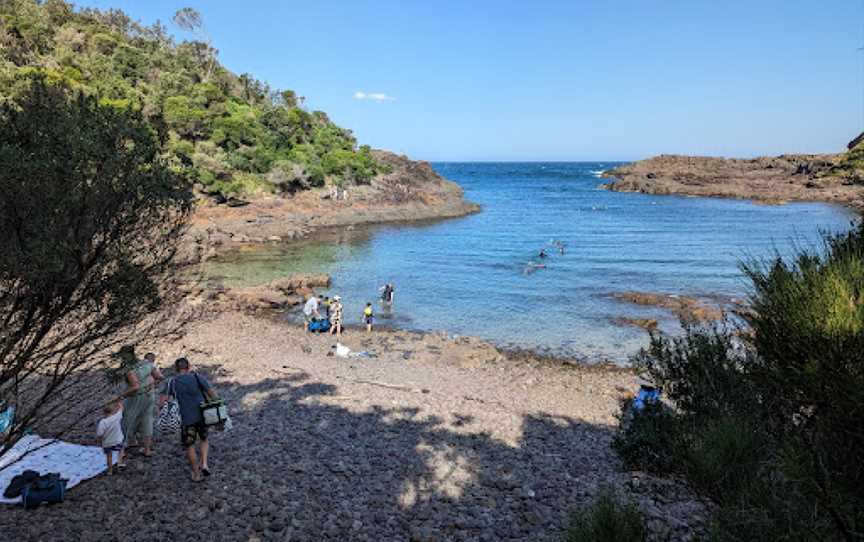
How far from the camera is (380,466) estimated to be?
9.90m

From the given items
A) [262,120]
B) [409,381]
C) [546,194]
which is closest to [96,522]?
[409,381]

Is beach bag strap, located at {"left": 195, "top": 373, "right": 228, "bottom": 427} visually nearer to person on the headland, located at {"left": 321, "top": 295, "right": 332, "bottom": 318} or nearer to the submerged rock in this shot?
person on the headland, located at {"left": 321, "top": 295, "right": 332, "bottom": 318}

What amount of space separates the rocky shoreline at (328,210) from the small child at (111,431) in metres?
22.9

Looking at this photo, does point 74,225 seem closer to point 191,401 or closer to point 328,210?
point 191,401

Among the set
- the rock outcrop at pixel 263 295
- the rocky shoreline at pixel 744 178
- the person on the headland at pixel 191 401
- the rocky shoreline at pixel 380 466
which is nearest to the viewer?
the rocky shoreline at pixel 380 466

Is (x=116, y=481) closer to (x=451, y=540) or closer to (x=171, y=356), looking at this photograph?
(x=451, y=540)

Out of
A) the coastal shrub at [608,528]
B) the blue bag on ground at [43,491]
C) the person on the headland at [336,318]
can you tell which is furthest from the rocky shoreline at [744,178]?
the blue bag on ground at [43,491]

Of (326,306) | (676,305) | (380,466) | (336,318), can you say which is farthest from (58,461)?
(676,305)

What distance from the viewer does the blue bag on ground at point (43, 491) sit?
7.46m

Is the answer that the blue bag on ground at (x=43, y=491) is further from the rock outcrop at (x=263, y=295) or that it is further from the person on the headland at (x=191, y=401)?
the rock outcrop at (x=263, y=295)

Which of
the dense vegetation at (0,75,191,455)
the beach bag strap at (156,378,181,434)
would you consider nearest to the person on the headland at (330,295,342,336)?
the beach bag strap at (156,378,181,434)

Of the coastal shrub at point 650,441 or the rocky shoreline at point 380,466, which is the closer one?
the rocky shoreline at point 380,466

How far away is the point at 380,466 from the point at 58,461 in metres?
5.27

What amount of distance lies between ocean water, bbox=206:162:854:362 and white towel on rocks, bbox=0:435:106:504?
10999mm
